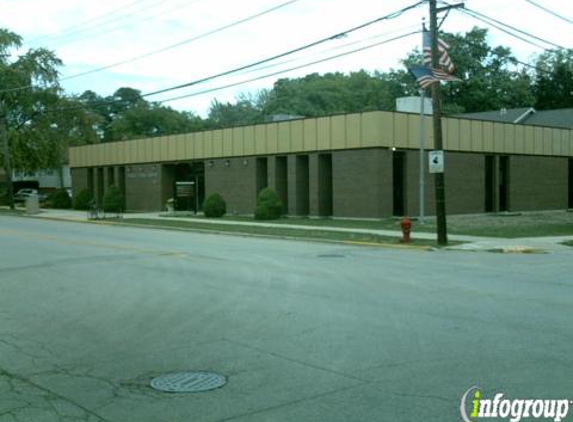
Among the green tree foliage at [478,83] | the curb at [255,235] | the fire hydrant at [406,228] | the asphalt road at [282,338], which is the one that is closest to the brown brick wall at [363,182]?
the curb at [255,235]

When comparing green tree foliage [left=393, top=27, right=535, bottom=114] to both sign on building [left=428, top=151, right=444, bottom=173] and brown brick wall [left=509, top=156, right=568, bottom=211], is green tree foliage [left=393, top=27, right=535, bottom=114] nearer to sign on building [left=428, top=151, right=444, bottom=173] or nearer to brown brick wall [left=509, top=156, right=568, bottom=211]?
brown brick wall [left=509, top=156, right=568, bottom=211]

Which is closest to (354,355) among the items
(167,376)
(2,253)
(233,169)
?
(167,376)

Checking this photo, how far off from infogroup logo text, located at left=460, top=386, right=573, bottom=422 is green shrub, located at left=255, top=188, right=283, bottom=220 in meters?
27.2

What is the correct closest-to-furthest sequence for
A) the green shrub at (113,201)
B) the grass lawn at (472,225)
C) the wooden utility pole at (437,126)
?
the wooden utility pole at (437,126), the grass lawn at (472,225), the green shrub at (113,201)

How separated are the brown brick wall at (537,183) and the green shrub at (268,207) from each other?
13409 mm

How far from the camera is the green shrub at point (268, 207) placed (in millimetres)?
32625

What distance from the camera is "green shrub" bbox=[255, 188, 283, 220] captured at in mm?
32625

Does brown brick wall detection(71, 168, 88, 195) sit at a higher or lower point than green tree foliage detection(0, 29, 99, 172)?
lower

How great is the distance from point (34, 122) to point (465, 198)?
3554 centimetres

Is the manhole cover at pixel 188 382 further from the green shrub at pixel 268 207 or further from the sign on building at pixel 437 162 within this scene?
the green shrub at pixel 268 207

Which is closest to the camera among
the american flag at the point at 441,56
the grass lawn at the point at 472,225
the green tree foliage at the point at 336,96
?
the american flag at the point at 441,56

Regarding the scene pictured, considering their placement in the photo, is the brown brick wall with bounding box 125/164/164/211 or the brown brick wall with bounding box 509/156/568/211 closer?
the brown brick wall with bounding box 509/156/568/211

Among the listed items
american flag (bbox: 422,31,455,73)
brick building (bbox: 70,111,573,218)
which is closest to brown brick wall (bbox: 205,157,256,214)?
brick building (bbox: 70,111,573,218)

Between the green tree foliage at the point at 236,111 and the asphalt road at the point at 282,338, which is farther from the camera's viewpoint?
the green tree foliage at the point at 236,111
